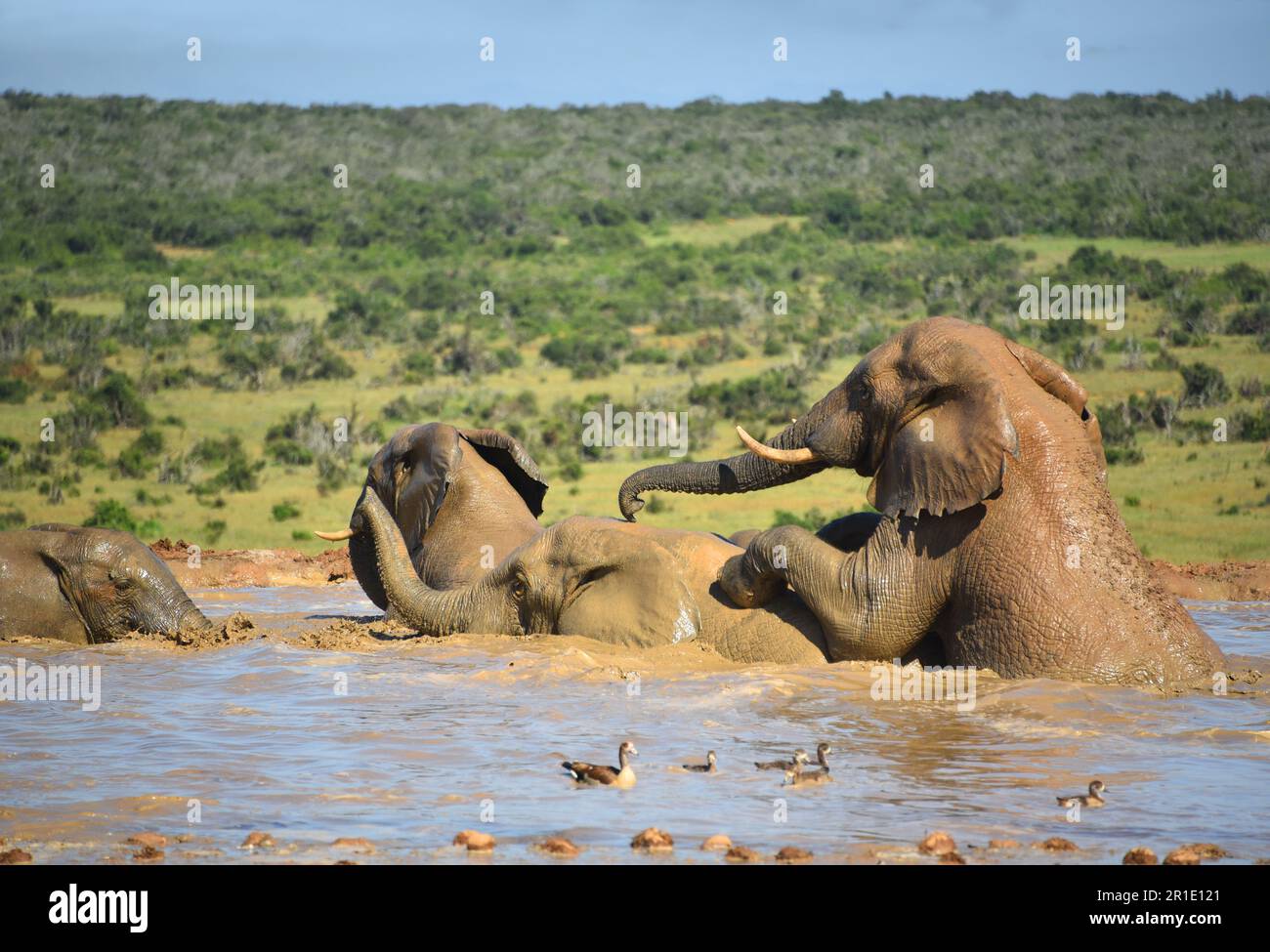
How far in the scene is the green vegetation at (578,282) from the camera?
74.1 feet

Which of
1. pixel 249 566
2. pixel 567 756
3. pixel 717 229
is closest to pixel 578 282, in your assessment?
pixel 717 229

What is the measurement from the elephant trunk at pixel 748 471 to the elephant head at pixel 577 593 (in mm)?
277

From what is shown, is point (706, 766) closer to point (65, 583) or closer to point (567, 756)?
point (567, 756)

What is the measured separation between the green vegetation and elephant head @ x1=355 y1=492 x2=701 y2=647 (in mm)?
9426

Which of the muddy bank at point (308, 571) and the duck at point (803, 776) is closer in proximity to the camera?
the duck at point (803, 776)

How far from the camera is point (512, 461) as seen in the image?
10312 millimetres

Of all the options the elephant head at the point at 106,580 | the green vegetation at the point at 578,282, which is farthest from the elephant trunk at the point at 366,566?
the green vegetation at the point at 578,282

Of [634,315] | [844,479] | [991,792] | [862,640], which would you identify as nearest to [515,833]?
[991,792]

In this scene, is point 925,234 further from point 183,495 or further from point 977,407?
point 977,407

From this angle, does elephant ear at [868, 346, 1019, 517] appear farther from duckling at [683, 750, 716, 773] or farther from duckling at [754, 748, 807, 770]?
A: duckling at [683, 750, 716, 773]

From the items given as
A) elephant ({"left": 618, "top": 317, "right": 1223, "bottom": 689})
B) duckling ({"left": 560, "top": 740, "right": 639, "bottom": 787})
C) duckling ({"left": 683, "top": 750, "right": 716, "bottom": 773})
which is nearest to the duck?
duckling ({"left": 683, "top": 750, "right": 716, "bottom": 773})

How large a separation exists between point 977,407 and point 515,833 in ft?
10.3

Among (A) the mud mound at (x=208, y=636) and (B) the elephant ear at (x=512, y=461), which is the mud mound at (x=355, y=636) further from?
(B) the elephant ear at (x=512, y=461)

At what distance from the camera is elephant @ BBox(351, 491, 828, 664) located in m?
8.34
